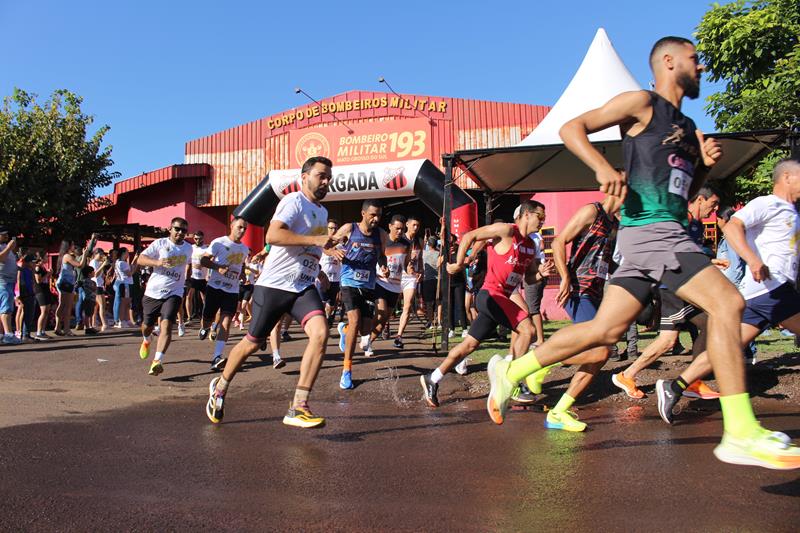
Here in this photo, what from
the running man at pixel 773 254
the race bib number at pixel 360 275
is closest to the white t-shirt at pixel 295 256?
the race bib number at pixel 360 275

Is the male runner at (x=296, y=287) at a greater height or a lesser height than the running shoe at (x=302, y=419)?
greater

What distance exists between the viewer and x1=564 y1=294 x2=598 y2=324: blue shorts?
6.06 m

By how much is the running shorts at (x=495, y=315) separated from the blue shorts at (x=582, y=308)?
454 mm

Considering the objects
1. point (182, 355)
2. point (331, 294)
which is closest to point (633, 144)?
point (182, 355)

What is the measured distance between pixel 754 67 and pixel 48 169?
21.9 meters

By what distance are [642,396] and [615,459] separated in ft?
8.26

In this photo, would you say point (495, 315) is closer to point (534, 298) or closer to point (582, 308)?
point (582, 308)

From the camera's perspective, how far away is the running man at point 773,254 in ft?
16.3

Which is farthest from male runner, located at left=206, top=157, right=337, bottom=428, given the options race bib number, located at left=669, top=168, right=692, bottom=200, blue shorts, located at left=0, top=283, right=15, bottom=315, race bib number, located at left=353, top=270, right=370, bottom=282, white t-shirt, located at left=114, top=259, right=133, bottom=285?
white t-shirt, located at left=114, top=259, right=133, bottom=285

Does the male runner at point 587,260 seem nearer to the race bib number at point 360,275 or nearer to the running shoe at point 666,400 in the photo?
the running shoe at point 666,400

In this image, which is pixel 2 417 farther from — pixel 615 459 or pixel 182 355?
pixel 615 459

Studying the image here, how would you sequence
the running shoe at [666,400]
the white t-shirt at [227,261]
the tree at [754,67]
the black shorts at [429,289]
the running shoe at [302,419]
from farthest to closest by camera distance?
the tree at [754,67] → the black shorts at [429,289] → the white t-shirt at [227,261] → the running shoe at [302,419] → the running shoe at [666,400]

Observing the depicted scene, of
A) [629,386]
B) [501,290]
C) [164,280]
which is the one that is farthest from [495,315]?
[164,280]

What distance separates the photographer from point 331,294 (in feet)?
41.6
